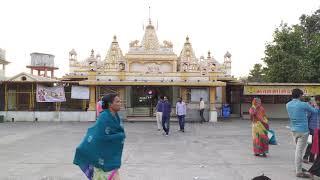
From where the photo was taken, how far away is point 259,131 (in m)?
10.7

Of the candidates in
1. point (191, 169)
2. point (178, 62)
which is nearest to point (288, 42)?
point (178, 62)

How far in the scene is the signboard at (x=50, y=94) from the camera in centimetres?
2578

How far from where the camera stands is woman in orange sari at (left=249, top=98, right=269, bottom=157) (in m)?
10.7

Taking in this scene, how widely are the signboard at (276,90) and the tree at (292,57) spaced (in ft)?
16.8

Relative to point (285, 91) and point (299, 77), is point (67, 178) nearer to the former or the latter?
point (285, 91)

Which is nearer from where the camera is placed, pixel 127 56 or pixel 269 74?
pixel 127 56

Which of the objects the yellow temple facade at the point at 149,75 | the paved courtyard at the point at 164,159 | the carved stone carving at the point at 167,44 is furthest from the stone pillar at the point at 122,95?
the paved courtyard at the point at 164,159

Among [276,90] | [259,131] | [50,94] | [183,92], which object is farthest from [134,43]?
[259,131]

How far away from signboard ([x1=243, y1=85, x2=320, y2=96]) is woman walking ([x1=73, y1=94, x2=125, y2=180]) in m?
22.5

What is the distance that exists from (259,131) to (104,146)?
22.0 feet

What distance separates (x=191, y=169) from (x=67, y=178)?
266cm

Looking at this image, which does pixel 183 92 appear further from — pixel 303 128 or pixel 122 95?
pixel 303 128

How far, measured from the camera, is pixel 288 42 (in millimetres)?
30953

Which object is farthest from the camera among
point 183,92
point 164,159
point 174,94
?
point 174,94
